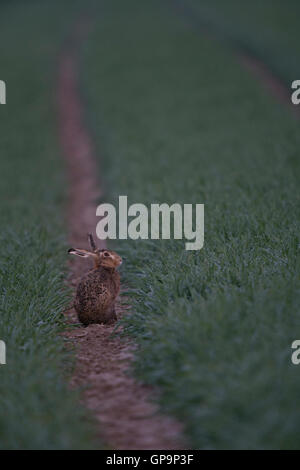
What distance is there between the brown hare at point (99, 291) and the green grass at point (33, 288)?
0.86 feet

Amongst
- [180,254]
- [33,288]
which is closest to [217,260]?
[180,254]

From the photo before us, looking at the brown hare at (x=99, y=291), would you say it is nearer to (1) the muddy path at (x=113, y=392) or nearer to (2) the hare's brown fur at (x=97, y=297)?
(2) the hare's brown fur at (x=97, y=297)

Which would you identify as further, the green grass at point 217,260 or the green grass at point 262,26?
the green grass at point 262,26

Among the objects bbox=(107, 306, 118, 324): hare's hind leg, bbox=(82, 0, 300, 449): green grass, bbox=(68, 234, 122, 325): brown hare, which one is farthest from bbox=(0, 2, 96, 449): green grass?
bbox=(82, 0, 300, 449): green grass

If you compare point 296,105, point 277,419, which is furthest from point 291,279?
point 296,105

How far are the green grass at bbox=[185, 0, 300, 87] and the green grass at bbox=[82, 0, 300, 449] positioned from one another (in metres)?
3.03

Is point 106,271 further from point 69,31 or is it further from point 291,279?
point 69,31

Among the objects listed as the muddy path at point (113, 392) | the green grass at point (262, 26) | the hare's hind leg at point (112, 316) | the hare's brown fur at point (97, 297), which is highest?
the green grass at point (262, 26)

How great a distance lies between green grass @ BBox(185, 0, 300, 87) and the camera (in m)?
15.4

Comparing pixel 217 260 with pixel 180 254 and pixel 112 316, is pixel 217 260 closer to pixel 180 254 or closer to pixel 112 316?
pixel 180 254

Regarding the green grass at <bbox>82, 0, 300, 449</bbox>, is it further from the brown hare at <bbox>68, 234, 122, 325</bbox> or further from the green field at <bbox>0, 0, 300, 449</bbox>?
the brown hare at <bbox>68, 234, 122, 325</bbox>

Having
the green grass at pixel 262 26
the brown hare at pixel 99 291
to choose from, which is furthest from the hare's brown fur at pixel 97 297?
the green grass at pixel 262 26

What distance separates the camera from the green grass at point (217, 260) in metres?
2.87

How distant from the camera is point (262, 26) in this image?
69.0 feet
